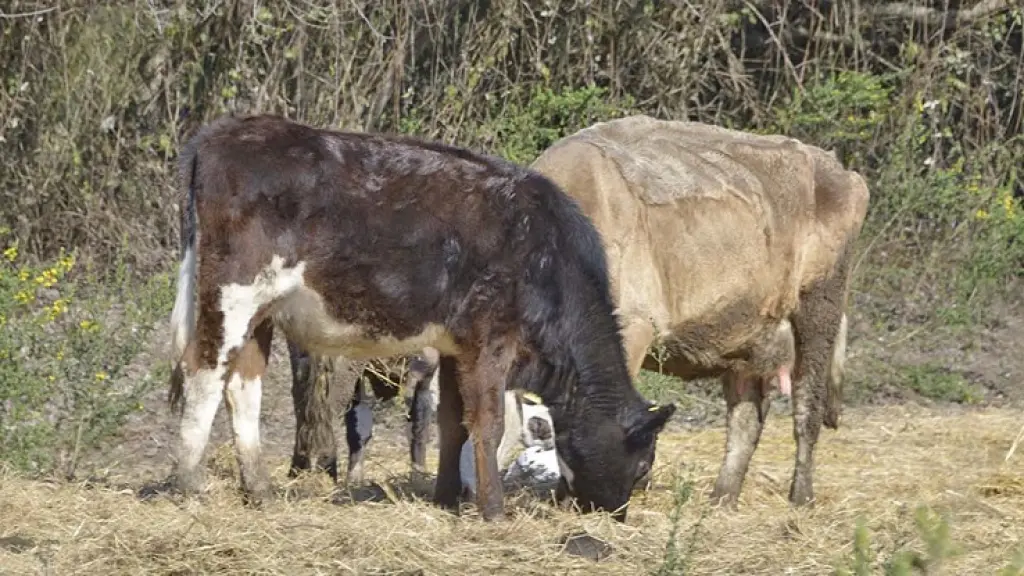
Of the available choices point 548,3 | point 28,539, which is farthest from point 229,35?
point 28,539

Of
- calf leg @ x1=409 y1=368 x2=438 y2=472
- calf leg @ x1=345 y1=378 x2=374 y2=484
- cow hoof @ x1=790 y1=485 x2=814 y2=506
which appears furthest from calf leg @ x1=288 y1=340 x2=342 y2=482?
cow hoof @ x1=790 y1=485 x2=814 y2=506

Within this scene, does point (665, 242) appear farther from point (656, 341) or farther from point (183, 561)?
point (183, 561)

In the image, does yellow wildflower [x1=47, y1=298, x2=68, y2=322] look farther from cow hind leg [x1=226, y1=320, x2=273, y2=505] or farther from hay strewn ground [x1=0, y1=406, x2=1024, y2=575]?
cow hind leg [x1=226, y1=320, x2=273, y2=505]

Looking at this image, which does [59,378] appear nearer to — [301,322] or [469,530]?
[301,322]

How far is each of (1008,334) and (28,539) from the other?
909cm

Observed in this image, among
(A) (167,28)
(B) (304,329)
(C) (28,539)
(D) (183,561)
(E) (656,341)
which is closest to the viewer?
(D) (183,561)

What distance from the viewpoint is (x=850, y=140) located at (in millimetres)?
14273

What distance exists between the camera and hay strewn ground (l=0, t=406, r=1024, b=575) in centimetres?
615

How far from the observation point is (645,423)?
7.70 m

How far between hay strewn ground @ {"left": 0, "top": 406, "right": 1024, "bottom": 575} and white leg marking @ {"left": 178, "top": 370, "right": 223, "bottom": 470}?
0.69ft

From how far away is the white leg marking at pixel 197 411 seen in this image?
7293mm

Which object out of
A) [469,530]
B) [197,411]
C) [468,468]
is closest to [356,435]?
[468,468]

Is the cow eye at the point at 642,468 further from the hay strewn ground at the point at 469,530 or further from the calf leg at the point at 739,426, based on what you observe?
the calf leg at the point at 739,426

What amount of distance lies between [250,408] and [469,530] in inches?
44.2
